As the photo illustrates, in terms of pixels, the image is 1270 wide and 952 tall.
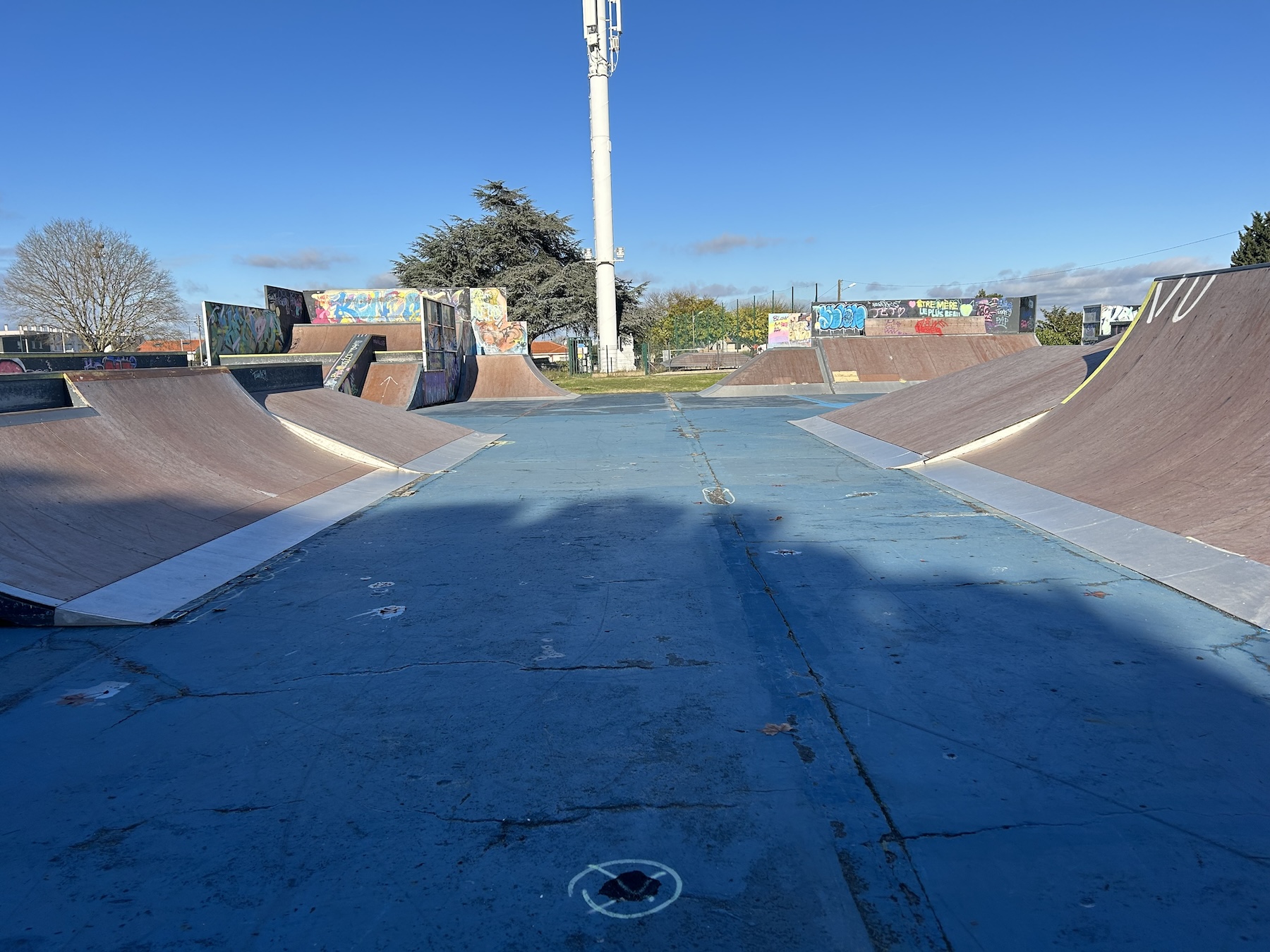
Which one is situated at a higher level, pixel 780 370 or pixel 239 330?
pixel 239 330

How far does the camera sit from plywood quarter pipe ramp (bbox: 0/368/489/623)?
5051 millimetres

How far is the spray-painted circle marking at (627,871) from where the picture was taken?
2205 mm

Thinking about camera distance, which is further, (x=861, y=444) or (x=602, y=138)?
(x=602, y=138)

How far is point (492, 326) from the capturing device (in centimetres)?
3180

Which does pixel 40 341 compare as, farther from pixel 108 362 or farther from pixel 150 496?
pixel 150 496

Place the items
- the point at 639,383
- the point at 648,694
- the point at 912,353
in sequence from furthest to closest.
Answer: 1. the point at 639,383
2. the point at 912,353
3. the point at 648,694

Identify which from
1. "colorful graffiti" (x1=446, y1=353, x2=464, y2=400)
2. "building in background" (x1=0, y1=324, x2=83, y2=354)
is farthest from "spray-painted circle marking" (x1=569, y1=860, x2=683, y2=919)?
"building in background" (x1=0, y1=324, x2=83, y2=354)

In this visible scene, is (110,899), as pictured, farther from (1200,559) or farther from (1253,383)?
(1253,383)

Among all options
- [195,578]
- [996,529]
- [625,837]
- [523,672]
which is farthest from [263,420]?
[625,837]

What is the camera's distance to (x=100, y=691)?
3.81m

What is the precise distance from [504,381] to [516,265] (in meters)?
20.1

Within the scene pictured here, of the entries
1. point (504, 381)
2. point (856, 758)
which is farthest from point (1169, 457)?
point (504, 381)

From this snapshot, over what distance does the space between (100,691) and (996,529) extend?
6.37 meters

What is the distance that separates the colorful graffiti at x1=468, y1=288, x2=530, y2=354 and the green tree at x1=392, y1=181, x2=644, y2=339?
14.1 metres
